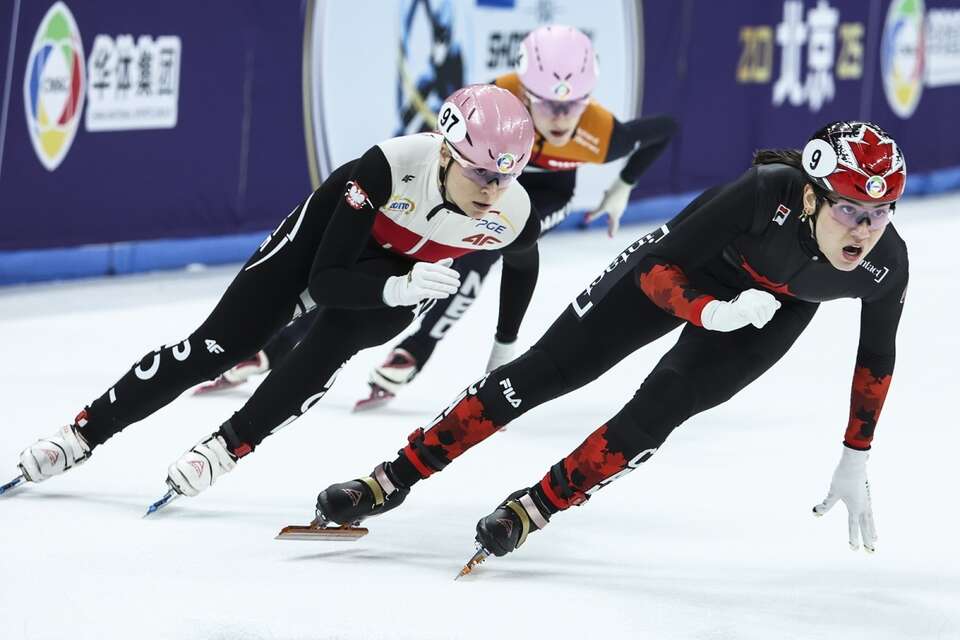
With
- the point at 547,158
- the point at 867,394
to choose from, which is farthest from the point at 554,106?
the point at 867,394

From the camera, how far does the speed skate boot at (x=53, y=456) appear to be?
407cm

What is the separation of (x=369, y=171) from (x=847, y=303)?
4.70 m

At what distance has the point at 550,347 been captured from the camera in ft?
12.2

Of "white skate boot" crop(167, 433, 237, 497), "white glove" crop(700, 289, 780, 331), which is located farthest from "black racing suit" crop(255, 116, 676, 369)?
"white glove" crop(700, 289, 780, 331)

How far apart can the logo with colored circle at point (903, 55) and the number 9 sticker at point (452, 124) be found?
30.6 feet

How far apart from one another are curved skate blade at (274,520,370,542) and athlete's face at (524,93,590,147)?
2.23 metres

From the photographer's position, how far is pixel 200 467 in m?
3.93

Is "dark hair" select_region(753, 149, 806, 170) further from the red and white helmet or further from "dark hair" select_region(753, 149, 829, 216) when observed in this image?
the red and white helmet

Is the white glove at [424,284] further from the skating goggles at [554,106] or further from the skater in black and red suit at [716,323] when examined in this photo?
the skating goggles at [554,106]

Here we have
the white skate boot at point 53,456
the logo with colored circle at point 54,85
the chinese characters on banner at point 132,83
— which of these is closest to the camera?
the white skate boot at point 53,456

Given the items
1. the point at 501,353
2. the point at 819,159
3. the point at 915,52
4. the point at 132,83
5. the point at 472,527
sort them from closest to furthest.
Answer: the point at 819,159 → the point at 472,527 → the point at 501,353 → the point at 132,83 → the point at 915,52

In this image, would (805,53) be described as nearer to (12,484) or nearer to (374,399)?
(374,399)

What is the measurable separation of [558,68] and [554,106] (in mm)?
145

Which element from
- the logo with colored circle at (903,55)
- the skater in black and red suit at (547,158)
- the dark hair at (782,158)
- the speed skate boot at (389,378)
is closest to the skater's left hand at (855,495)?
the dark hair at (782,158)
